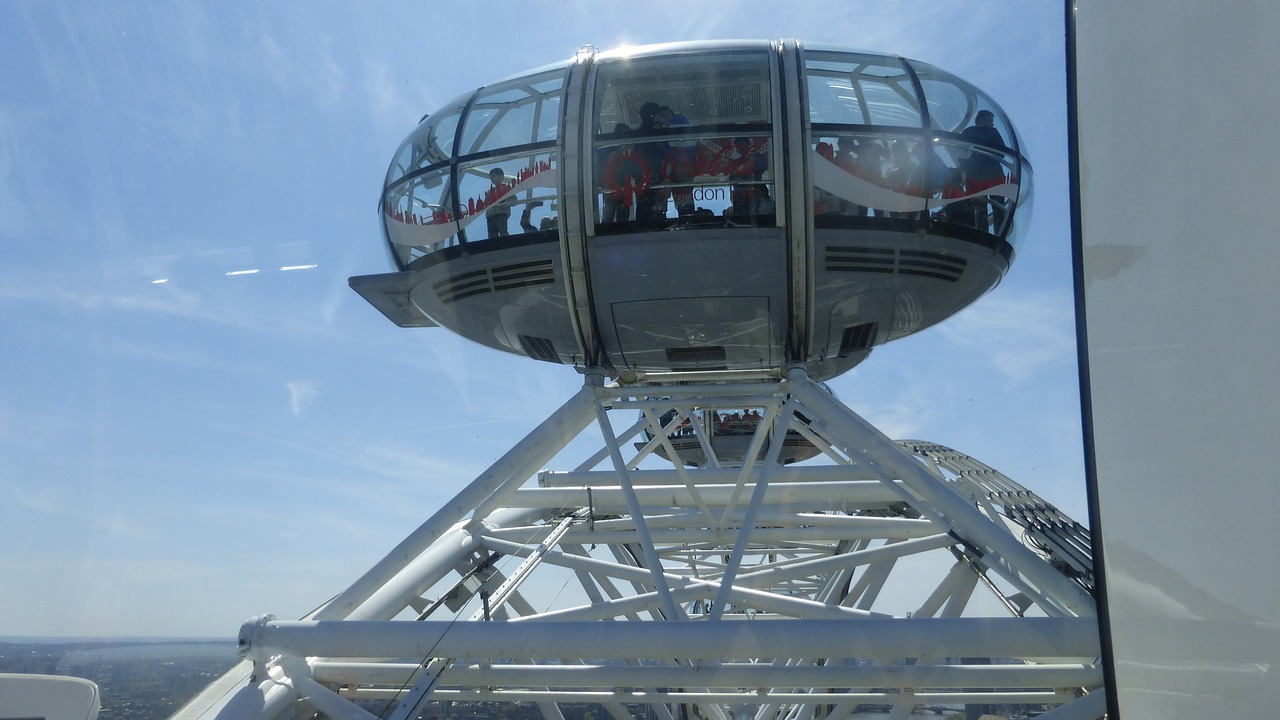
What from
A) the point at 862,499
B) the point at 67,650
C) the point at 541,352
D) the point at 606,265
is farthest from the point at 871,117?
the point at 67,650

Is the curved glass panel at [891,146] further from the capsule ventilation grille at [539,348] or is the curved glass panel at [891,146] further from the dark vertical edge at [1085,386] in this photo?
the dark vertical edge at [1085,386]

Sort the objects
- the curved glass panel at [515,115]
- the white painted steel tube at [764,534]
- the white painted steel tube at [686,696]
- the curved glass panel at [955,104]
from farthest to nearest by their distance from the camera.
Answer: the white painted steel tube at [764,534], the curved glass panel at [515,115], the curved glass panel at [955,104], the white painted steel tube at [686,696]

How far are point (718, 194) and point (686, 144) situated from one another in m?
0.39

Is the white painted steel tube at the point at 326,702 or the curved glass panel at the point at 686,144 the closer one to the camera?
the white painted steel tube at the point at 326,702

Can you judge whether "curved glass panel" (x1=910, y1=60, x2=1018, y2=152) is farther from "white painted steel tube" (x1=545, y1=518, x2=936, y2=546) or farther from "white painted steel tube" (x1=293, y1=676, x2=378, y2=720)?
"white painted steel tube" (x1=293, y1=676, x2=378, y2=720)

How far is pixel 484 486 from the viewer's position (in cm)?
677

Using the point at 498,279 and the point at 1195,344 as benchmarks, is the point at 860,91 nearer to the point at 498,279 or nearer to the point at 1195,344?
the point at 498,279

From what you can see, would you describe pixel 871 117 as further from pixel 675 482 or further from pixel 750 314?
pixel 675 482

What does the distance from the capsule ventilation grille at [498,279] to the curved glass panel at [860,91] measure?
2121 mm

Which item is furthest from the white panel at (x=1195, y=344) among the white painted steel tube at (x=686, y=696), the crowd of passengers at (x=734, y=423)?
the crowd of passengers at (x=734, y=423)

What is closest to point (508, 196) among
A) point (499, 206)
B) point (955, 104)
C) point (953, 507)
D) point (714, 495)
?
point (499, 206)

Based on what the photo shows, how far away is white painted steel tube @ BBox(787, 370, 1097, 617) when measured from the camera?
543cm

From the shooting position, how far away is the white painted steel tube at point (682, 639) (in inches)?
191

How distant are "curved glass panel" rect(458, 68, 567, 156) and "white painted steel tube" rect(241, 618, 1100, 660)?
10.7ft
